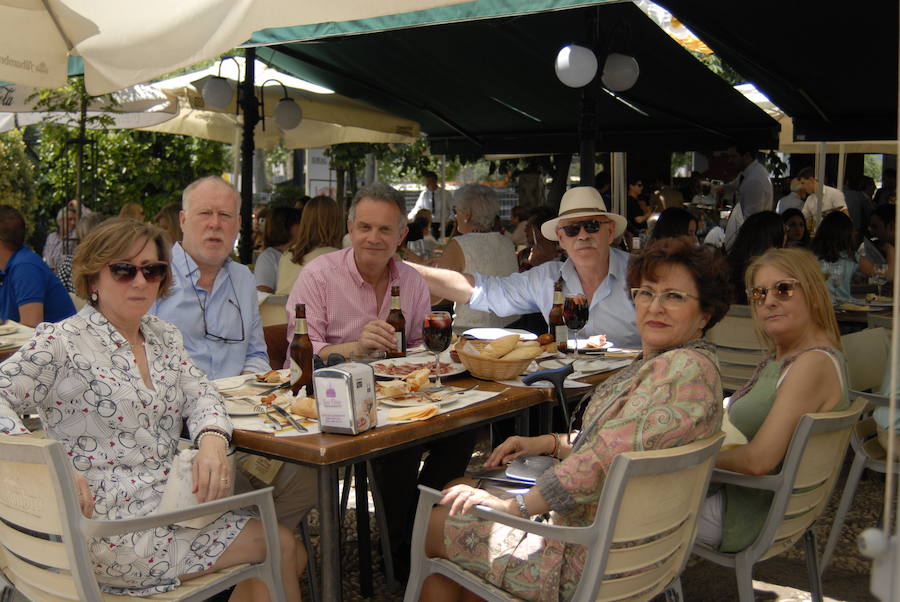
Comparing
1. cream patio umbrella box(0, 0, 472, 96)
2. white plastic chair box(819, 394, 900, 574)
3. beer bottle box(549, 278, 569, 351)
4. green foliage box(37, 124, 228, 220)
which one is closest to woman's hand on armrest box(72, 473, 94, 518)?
cream patio umbrella box(0, 0, 472, 96)

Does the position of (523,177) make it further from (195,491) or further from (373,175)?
(195,491)

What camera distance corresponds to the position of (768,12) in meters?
6.22

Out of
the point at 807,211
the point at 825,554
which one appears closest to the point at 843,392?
the point at 825,554

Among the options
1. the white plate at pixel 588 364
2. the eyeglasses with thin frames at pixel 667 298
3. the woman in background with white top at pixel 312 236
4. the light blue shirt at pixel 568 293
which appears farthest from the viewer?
the woman in background with white top at pixel 312 236

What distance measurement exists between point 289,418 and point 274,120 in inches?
284

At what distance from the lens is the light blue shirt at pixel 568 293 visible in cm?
428

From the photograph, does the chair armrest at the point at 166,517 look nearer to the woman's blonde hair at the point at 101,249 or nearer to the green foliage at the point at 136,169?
the woman's blonde hair at the point at 101,249

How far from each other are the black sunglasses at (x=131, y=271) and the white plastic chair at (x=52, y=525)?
634 millimetres

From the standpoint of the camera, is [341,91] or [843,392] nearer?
[843,392]

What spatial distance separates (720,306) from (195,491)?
1569 mm

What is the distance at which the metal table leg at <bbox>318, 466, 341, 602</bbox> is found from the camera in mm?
2434

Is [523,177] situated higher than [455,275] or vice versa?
[523,177]

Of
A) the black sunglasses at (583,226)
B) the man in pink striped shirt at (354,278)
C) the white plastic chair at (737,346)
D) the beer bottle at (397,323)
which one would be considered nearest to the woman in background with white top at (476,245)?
the black sunglasses at (583,226)

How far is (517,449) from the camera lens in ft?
9.35
